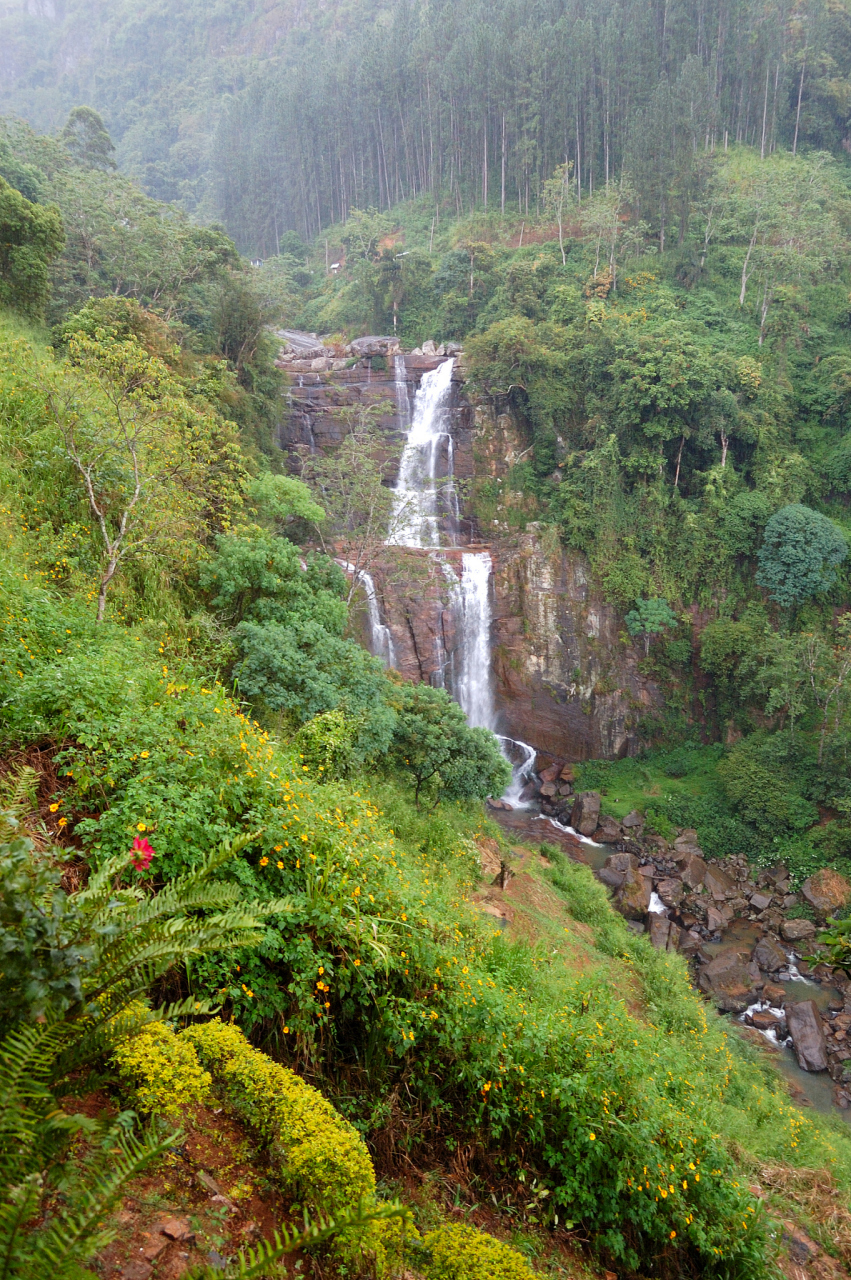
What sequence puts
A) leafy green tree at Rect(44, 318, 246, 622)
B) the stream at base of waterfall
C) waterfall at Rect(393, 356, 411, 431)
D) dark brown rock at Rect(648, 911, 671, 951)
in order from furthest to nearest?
waterfall at Rect(393, 356, 411, 431) < the stream at base of waterfall < dark brown rock at Rect(648, 911, 671, 951) < leafy green tree at Rect(44, 318, 246, 622)

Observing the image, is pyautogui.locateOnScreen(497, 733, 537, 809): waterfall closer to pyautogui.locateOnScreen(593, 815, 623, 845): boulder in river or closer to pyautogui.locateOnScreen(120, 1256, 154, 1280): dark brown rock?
pyautogui.locateOnScreen(593, 815, 623, 845): boulder in river

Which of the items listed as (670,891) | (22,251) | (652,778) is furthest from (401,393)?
→ (670,891)

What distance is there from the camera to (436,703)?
38.9 ft

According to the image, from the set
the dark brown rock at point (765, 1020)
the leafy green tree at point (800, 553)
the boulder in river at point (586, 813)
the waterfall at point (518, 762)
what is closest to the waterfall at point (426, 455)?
the waterfall at point (518, 762)

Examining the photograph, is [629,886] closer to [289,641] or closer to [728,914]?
[728,914]

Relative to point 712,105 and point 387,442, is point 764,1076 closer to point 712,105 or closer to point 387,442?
point 387,442

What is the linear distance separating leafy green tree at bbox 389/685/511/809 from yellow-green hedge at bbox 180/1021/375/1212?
26.1ft

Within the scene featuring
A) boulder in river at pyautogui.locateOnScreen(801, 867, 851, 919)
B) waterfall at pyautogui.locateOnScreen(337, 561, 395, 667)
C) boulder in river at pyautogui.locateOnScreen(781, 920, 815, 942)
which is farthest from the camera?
waterfall at pyautogui.locateOnScreen(337, 561, 395, 667)

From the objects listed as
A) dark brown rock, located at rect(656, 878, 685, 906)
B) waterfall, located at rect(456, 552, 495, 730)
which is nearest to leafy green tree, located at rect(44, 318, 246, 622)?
waterfall, located at rect(456, 552, 495, 730)

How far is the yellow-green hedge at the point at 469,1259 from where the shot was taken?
8.69 ft

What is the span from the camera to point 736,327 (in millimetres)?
25500

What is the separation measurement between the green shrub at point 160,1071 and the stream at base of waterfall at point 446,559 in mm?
15450

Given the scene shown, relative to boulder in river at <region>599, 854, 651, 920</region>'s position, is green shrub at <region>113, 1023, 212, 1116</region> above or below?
above

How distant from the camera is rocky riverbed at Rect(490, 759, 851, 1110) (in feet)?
45.2
